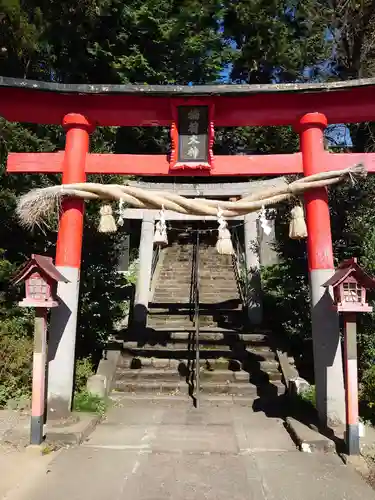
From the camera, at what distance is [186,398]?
7152 mm

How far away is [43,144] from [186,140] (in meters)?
4.65

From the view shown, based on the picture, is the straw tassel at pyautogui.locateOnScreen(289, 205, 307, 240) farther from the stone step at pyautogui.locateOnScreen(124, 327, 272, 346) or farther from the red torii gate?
the stone step at pyautogui.locateOnScreen(124, 327, 272, 346)

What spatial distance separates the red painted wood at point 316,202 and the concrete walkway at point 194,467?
2.38 meters

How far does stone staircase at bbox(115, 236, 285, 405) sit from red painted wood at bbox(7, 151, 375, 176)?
3.79m

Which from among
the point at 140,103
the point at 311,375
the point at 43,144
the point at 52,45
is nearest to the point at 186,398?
the point at 311,375

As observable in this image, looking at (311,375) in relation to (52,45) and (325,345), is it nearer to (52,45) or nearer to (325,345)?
(325,345)

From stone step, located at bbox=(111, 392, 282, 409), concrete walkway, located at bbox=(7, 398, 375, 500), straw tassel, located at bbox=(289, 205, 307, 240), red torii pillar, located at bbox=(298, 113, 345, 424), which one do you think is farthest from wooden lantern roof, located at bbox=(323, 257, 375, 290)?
stone step, located at bbox=(111, 392, 282, 409)

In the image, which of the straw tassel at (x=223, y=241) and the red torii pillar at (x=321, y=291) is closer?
the red torii pillar at (x=321, y=291)

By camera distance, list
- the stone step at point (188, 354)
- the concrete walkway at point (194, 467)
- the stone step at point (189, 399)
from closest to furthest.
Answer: the concrete walkway at point (194, 467), the stone step at point (189, 399), the stone step at point (188, 354)

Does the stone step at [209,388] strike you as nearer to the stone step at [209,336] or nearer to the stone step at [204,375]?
the stone step at [204,375]

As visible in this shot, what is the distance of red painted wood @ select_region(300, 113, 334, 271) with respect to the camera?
18.4ft

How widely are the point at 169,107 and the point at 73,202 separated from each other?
1.96 m

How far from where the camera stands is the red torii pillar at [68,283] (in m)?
5.56

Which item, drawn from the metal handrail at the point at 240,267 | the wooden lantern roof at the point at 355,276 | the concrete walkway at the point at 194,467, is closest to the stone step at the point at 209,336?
the metal handrail at the point at 240,267
